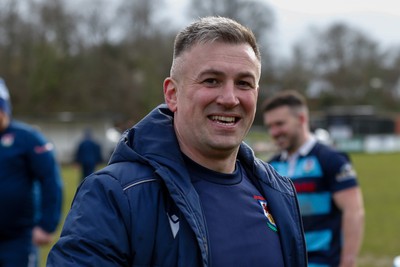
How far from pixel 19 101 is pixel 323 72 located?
31.9 metres

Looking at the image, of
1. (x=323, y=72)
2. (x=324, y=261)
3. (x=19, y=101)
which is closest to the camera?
(x=324, y=261)

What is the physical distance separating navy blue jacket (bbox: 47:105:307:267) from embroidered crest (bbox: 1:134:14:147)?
3312 mm

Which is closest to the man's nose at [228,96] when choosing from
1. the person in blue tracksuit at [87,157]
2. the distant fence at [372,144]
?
the person in blue tracksuit at [87,157]

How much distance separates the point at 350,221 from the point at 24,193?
2.68 m

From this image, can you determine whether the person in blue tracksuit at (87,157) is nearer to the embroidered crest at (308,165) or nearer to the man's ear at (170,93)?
the embroidered crest at (308,165)

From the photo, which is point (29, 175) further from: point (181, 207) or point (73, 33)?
point (73, 33)

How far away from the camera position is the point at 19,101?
149ft

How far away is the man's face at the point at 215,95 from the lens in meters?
2.42

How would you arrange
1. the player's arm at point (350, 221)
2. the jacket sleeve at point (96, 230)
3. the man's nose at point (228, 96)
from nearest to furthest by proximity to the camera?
1. the jacket sleeve at point (96, 230)
2. the man's nose at point (228, 96)
3. the player's arm at point (350, 221)

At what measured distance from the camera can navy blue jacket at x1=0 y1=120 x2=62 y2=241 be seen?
551 cm

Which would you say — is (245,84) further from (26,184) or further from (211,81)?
(26,184)

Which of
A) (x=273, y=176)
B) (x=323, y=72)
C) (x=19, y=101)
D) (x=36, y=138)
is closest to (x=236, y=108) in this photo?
(x=273, y=176)

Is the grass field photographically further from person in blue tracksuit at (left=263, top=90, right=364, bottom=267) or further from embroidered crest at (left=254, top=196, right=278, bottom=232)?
embroidered crest at (left=254, top=196, right=278, bottom=232)

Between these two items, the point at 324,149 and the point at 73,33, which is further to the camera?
the point at 73,33
